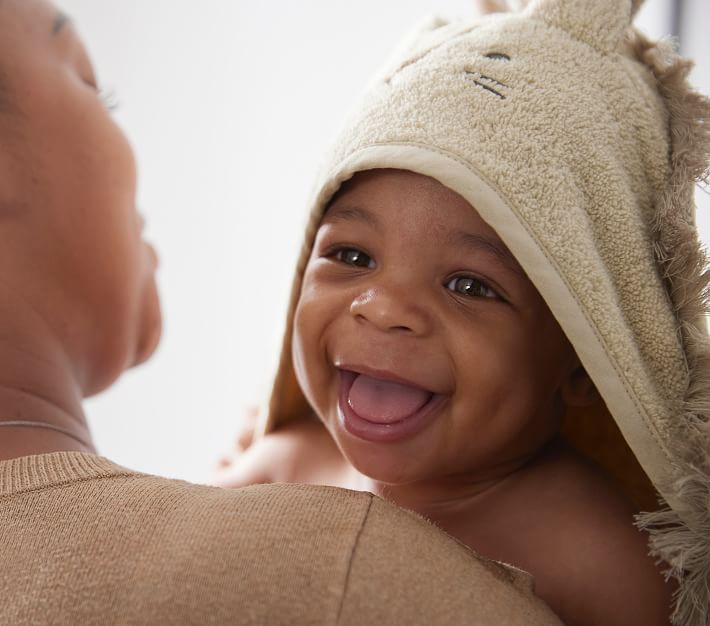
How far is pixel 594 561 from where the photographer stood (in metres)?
0.94

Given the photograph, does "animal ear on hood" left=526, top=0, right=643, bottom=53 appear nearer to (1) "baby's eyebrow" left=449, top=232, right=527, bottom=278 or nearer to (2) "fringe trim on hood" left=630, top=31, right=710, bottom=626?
(2) "fringe trim on hood" left=630, top=31, right=710, bottom=626

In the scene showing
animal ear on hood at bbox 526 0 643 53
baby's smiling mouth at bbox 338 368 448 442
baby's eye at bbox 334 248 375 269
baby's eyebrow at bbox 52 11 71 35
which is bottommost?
baby's smiling mouth at bbox 338 368 448 442

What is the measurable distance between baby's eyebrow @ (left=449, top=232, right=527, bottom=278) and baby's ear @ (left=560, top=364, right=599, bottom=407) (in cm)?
18

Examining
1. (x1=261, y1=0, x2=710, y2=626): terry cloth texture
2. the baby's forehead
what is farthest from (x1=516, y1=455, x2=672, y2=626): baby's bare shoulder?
the baby's forehead

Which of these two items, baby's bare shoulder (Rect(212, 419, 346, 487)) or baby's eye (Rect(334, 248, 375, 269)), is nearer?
baby's eye (Rect(334, 248, 375, 269))

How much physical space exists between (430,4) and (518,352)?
4.08ft

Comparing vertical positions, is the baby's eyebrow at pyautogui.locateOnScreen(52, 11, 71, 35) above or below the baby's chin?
above

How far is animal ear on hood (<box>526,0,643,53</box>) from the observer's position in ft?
3.36

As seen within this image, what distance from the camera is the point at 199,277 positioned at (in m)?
2.17

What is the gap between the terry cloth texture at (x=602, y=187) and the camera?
36.3 inches

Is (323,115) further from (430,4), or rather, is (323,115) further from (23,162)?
(23,162)

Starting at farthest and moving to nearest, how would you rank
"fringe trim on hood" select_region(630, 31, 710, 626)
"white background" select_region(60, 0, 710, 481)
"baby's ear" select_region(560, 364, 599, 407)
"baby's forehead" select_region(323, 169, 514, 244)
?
"white background" select_region(60, 0, 710, 481) → "baby's ear" select_region(560, 364, 599, 407) → "baby's forehead" select_region(323, 169, 514, 244) → "fringe trim on hood" select_region(630, 31, 710, 626)

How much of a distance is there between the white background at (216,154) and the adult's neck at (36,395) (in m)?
1.05

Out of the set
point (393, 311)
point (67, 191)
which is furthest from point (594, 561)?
point (67, 191)
